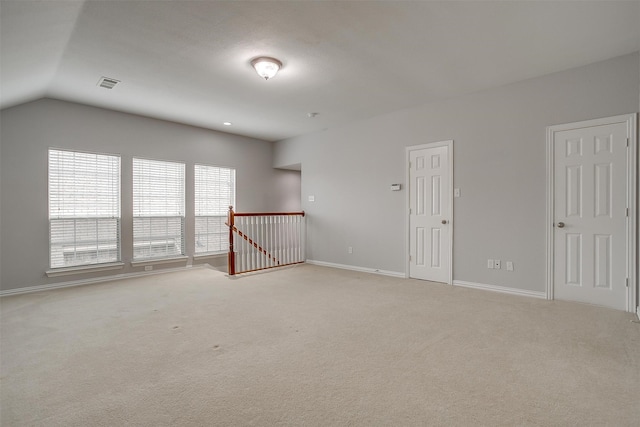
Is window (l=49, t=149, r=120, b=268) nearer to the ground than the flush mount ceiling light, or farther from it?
nearer to the ground

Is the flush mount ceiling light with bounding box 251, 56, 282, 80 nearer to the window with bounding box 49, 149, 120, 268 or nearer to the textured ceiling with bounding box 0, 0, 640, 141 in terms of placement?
the textured ceiling with bounding box 0, 0, 640, 141

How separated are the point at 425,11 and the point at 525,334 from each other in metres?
2.95

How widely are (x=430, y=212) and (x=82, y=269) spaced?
552 centimetres

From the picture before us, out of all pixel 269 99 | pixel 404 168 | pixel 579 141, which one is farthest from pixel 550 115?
pixel 269 99

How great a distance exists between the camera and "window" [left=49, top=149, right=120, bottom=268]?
471 centimetres

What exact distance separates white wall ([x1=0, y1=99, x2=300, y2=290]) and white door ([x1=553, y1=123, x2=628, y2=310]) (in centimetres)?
591

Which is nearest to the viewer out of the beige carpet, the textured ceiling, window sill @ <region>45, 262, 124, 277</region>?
the beige carpet

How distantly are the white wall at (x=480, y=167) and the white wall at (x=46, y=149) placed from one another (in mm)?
2860

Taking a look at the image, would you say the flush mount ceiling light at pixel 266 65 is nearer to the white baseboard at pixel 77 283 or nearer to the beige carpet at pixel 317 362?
the beige carpet at pixel 317 362

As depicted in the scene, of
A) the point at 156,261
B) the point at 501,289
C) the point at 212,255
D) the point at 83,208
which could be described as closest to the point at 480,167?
the point at 501,289

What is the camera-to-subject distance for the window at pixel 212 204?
6363 millimetres

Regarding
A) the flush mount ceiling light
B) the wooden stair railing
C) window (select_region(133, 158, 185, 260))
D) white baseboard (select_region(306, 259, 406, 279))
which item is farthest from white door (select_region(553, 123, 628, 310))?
window (select_region(133, 158, 185, 260))

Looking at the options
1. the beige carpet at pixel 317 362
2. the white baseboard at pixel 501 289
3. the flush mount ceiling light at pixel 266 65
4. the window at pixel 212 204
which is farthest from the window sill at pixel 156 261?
the white baseboard at pixel 501 289

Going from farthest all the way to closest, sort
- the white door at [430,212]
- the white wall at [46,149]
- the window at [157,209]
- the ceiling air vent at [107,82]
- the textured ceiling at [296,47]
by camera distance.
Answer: the window at [157,209], the white door at [430,212], the white wall at [46,149], the ceiling air vent at [107,82], the textured ceiling at [296,47]
